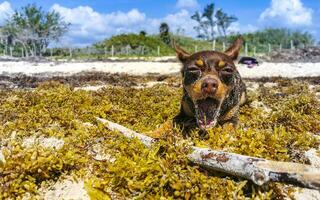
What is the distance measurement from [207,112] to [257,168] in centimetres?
155

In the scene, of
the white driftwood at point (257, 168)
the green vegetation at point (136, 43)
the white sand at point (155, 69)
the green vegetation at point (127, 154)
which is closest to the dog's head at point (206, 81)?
the green vegetation at point (127, 154)

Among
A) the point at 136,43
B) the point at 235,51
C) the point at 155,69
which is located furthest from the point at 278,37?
the point at 235,51

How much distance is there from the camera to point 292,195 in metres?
4.29

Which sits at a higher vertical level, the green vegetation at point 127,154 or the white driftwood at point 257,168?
the white driftwood at point 257,168

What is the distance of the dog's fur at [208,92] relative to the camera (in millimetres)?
5191

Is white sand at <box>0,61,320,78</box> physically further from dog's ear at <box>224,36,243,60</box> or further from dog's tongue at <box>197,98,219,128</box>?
dog's tongue at <box>197,98,219,128</box>

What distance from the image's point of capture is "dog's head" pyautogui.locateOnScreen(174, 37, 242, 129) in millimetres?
5160

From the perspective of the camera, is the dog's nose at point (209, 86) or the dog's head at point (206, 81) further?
the dog's head at point (206, 81)

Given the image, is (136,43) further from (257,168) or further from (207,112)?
(257,168)

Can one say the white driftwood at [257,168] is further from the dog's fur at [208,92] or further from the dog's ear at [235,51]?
the dog's ear at [235,51]

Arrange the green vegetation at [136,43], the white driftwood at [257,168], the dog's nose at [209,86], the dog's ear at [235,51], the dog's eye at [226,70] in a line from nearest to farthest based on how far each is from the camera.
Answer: the white driftwood at [257,168]
the dog's nose at [209,86]
the dog's eye at [226,70]
the dog's ear at [235,51]
the green vegetation at [136,43]

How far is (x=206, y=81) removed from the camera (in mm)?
5059

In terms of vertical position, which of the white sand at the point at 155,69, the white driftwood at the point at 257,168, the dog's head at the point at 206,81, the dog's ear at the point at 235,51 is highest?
→ the dog's ear at the point at 235,51

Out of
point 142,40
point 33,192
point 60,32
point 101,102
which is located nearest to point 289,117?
point 101,102
